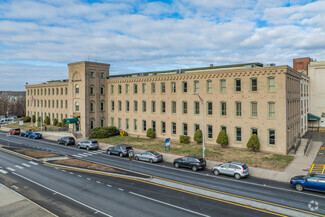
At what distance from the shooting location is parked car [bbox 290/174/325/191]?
1922 cm

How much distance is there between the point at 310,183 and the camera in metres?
19.6

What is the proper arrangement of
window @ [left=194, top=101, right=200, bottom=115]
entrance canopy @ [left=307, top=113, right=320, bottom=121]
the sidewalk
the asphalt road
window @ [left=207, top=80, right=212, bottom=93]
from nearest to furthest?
the sidewalk
the asphalt road
window @ [left=207, top=80, right=212, bottom=93]
window @ [left=194, top=101, right=200, bottom=115]
entrance canopy @ [left=307, top=113, right=320, bottom=121]

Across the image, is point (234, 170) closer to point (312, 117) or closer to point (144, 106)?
point (144, 106)

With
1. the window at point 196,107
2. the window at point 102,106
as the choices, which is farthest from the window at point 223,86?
the window at point 102,106

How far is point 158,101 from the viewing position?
1847 inches

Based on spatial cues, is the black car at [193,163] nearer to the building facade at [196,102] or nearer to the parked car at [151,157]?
the parked car at [151,157]

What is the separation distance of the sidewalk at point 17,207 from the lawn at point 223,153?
21102mm

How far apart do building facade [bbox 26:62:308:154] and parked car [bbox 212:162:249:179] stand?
10.5m

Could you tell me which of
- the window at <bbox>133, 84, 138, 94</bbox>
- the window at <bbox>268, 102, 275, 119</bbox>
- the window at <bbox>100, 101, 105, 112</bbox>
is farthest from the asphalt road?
the window at <bbox>100, 101, 105, 112</bbox>

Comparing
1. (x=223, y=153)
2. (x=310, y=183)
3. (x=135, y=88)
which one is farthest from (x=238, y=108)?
(x=135, y=88)

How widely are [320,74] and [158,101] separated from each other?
3748cm

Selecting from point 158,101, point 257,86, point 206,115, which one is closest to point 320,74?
point 257,86

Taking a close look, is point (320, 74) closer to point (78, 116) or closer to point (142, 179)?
point (142, 179)

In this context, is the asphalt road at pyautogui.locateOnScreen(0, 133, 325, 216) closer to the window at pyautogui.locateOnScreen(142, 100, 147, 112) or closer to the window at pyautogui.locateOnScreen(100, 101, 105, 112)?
the window at pyautogui.locateOnScreen(142, 100, 147, 112)
